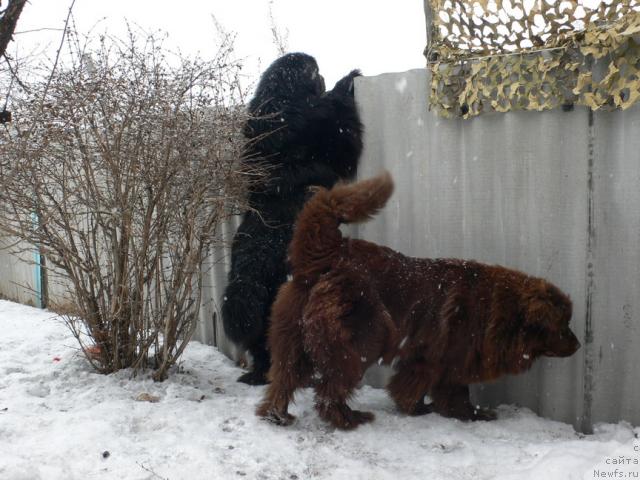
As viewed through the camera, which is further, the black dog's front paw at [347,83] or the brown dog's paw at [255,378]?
the brown dog's paw at [255,378]

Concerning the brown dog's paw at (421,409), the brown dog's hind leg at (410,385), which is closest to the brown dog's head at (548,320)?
the brown dog's hind leg at (410,385)

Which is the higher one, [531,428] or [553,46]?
[553,46]

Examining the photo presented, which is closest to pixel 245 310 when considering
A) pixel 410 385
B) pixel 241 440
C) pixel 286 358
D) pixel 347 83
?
pixel 286 358

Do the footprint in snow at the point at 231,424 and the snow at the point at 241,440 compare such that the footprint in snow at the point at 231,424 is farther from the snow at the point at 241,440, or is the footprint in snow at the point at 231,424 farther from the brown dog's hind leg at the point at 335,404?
the brown dog's hind leg at the point at 335,404

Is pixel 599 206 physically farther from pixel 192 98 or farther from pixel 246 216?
pixel 192 98

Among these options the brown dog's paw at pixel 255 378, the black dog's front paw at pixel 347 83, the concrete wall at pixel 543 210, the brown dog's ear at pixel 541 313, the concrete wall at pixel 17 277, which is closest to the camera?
the brown dog's ear at pixel 541 313

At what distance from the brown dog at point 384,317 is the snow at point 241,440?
9.9 inches

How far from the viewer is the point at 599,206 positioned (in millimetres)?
3520

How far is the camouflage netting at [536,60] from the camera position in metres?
3.25

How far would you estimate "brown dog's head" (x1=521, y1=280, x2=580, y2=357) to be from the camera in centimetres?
336

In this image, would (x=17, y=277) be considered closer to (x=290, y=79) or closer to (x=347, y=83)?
(x=290, y=79)

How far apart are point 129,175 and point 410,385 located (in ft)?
8.34

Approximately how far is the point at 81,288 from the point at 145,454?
1.80 metres

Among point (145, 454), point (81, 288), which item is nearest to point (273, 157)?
point (81, 288)
